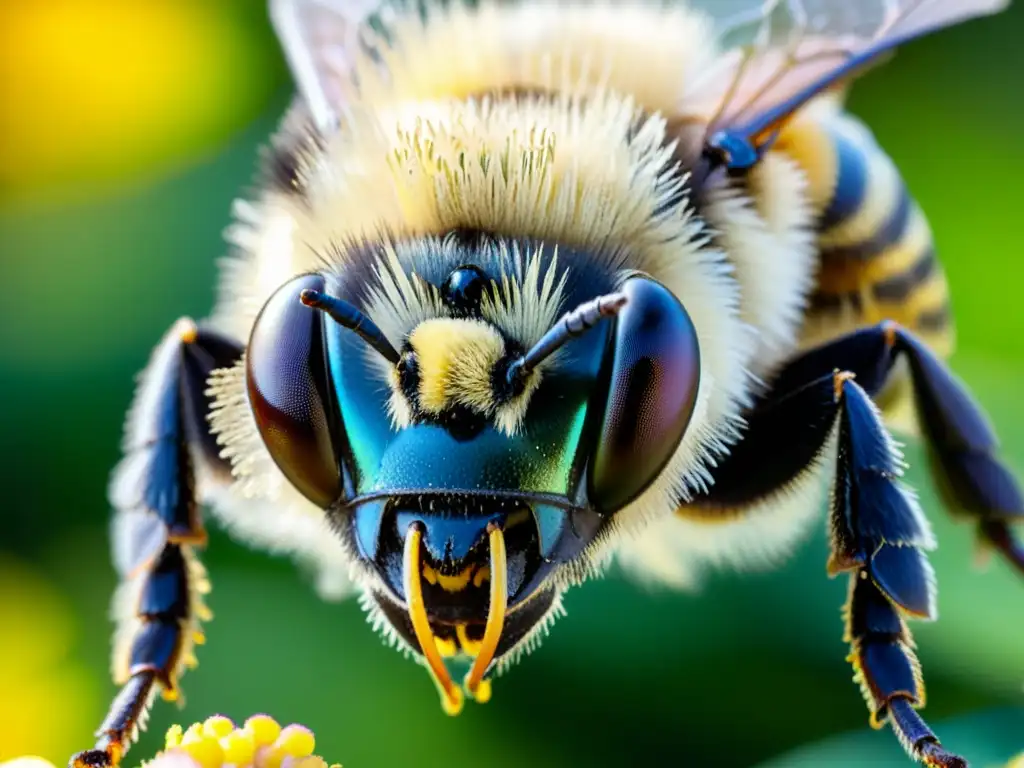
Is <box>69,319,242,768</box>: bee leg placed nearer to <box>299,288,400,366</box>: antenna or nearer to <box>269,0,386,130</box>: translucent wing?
<box>269,0,386,130</box>: translucent wing

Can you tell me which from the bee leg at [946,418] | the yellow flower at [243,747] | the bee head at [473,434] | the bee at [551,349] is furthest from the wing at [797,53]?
the yellow flower at [243,747]

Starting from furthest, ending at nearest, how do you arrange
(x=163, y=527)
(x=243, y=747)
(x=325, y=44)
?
(x=325, y=44) → (x=163, y=527) → (x=243, y=747)

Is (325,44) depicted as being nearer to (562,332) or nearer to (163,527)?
(163,527)

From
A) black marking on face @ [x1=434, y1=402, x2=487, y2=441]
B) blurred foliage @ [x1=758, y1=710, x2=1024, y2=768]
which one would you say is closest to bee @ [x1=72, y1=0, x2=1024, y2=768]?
black marking on face @ [x1=434, y1=402, x2=487, y2=441]

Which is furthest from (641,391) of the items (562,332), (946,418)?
(946,418)

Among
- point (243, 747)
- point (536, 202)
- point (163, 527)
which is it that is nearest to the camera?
point (243, 747)
